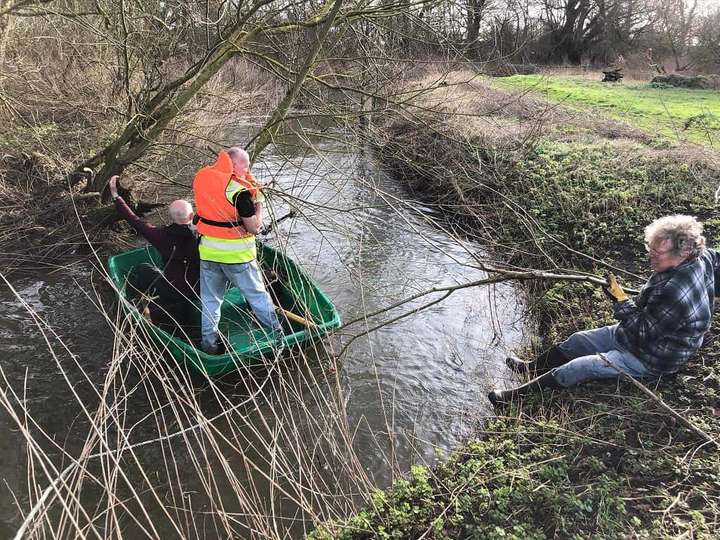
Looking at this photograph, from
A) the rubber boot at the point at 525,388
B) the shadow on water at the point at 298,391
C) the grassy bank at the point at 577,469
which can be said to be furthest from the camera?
the rubber boot at the point at 525,388

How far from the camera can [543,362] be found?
4605 millimetres

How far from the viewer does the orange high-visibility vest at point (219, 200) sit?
4.50 m

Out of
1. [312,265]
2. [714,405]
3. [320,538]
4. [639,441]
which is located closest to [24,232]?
[312,265]

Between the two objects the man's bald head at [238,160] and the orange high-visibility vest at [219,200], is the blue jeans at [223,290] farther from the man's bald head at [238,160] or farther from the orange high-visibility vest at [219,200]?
the man's bald head at [238,160]

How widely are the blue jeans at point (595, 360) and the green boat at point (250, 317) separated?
6.42 feet

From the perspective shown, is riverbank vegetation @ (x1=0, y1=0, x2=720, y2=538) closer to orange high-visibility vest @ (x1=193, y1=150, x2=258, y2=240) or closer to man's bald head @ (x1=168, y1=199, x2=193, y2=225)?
orange high-visibility vest @ (x1=193, y1=150, x2=258, y2=240)

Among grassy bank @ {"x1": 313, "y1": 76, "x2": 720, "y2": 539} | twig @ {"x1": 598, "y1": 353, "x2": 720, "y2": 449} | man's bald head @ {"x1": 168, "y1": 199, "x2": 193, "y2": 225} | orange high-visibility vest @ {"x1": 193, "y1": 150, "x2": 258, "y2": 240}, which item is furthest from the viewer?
man's bald head @ {"x1": 168, "y1": 199, "x2": 193, "y2": 225}

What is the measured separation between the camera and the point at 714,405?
3793 mm

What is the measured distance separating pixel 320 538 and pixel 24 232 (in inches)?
238

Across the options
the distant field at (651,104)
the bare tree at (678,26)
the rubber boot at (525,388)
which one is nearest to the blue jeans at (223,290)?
the rubber boot at (525,388)

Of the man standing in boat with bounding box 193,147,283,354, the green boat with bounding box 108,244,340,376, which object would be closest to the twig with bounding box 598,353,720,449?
the green boat with bounding box 108,244,340,376

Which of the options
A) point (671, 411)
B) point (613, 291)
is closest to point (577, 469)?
point (671, 411)

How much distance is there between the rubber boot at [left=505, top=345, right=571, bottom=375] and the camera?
14.6 ft

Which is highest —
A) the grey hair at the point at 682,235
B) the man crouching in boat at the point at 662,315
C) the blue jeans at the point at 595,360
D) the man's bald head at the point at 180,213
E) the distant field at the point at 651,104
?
the distant field at the point at 651,104
